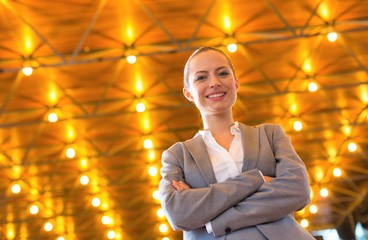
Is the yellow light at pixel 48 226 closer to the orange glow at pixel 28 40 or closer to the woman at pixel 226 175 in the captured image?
the orange glow at pixel 28 40

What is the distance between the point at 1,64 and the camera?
66.4 ft

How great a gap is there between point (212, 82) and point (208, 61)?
0.42 feet

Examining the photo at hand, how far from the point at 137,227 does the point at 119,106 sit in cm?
1985

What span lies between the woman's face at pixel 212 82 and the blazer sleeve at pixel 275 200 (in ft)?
1.38

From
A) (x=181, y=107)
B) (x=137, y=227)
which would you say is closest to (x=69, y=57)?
(x=181, y=107)

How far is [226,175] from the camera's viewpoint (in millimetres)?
3354

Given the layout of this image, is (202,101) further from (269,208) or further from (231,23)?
(231,23)

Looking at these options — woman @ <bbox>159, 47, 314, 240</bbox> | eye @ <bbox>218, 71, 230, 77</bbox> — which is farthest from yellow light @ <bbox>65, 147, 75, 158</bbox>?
eye @ <bbox>218, 71, 230, 77</bbox>

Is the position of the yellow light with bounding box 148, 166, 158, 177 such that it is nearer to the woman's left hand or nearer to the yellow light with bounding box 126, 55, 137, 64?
the yellow light with bounding box 126, 55, 137, 64

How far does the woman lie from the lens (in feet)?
10.2

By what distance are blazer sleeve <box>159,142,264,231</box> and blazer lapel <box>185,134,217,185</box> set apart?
11 cm

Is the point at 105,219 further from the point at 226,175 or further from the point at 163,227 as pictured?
the point at 226,175

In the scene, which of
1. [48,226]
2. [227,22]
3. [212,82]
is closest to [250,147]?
[212,82]

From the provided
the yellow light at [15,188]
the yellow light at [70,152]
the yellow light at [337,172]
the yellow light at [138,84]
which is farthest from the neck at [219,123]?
the yellow light at [337,172]
